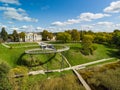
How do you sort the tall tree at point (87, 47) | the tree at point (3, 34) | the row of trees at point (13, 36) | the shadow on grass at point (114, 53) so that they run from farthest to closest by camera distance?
1. the row of trees at point (13, 36)
2. the tree at point (3, 34)
3. the shadow on grass at point (114, 53)
4. the tall tree at point (87, 47)

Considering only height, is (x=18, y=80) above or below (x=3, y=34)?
below

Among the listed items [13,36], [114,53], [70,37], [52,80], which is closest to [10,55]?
[52,80]

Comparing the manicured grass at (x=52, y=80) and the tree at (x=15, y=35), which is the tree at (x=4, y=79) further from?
the tree at (x=15, y=35)

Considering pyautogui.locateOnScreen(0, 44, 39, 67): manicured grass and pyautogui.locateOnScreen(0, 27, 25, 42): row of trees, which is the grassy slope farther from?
pyautogui.locateOnScreen(0, 27, 25, 42): row of trees

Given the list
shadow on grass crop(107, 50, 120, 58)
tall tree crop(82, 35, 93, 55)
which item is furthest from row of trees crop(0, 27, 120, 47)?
tall tree crop(82, 35, 93, 55)

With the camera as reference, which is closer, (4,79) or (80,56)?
(4,79)

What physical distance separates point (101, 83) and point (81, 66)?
1936 centimetres

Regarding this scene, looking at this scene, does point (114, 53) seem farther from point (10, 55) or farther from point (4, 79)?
point (4, 79)

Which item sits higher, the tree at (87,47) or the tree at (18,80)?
the tree at (87,47)

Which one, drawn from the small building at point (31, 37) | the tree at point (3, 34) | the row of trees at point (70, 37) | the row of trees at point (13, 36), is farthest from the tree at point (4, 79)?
the small building at point (31, 37)

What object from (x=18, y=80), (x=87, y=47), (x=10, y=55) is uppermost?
(x=87, y=47)

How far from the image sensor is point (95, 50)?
7200cm

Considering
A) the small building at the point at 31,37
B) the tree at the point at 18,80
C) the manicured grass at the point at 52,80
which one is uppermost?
the small building at the point at 31,37

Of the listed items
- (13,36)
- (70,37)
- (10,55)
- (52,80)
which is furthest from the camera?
(13,36)
